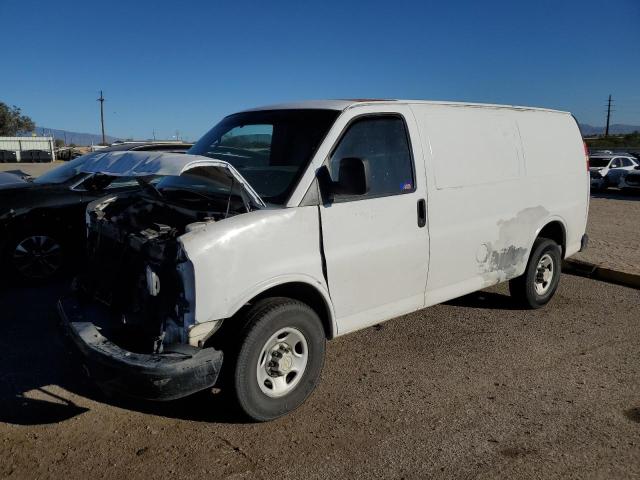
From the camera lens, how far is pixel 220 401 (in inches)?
148

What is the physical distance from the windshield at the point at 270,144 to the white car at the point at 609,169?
69.4 ft

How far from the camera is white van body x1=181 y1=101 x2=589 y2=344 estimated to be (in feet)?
10.7

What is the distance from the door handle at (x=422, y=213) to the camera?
4219 mm

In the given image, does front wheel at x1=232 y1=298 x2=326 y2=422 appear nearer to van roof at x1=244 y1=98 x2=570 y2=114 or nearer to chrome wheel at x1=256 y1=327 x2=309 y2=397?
chrome wheel at x1=256 y1=327 x2=309 y2=397

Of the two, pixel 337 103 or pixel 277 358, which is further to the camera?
pixel 337 103

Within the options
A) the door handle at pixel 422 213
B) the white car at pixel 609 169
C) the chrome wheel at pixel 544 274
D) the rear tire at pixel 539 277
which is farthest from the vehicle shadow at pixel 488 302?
the white car at pixel 609 169

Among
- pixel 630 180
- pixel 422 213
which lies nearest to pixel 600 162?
pixel 630 180

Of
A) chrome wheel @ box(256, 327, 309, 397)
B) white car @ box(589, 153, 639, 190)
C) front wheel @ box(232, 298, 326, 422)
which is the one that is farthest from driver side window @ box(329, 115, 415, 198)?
white car @ box(589, 153, 639, 190)

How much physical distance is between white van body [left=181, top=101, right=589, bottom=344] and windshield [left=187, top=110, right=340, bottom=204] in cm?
11

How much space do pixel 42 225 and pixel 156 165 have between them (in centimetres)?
394

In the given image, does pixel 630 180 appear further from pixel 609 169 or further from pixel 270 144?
pixel 270 144

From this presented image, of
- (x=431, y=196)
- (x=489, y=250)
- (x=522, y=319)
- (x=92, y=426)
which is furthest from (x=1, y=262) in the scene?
(x=522, y=319)

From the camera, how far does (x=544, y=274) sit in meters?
5.81

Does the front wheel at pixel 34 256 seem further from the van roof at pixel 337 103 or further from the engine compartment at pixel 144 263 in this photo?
the van roof at pixel 337 103
